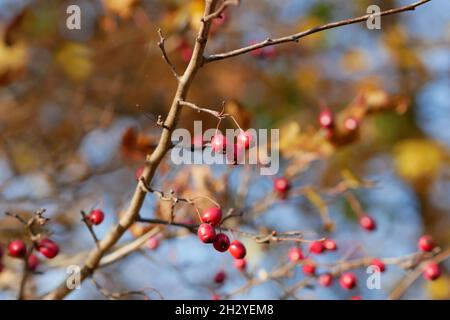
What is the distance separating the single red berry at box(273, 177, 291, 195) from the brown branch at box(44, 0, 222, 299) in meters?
0.71

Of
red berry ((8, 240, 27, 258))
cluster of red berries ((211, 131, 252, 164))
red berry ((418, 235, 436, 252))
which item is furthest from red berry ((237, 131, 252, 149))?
red berry ((418, 235, 436, 252))

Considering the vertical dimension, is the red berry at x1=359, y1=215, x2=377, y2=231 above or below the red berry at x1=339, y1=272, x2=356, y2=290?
above

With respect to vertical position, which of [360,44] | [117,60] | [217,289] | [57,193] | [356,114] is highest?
[360,44]

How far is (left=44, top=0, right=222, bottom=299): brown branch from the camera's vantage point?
1156mm

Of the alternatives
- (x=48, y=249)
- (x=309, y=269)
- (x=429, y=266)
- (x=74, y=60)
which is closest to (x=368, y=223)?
(x=429, y=266)

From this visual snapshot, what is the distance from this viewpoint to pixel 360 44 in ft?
17.0

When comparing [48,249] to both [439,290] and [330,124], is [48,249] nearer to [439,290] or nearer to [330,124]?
[330,124]

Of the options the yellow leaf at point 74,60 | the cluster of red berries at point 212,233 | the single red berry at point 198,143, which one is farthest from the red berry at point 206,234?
the yellow leaf at point 74,60

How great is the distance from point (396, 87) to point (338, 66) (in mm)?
516

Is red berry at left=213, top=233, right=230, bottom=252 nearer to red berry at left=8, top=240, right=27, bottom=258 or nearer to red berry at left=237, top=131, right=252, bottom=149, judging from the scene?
red berry at left=237, top=131, right=252, bottom=149

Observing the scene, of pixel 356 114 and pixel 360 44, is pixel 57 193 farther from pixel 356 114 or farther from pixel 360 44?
pixel 360 44

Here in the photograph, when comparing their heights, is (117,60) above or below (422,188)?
above
